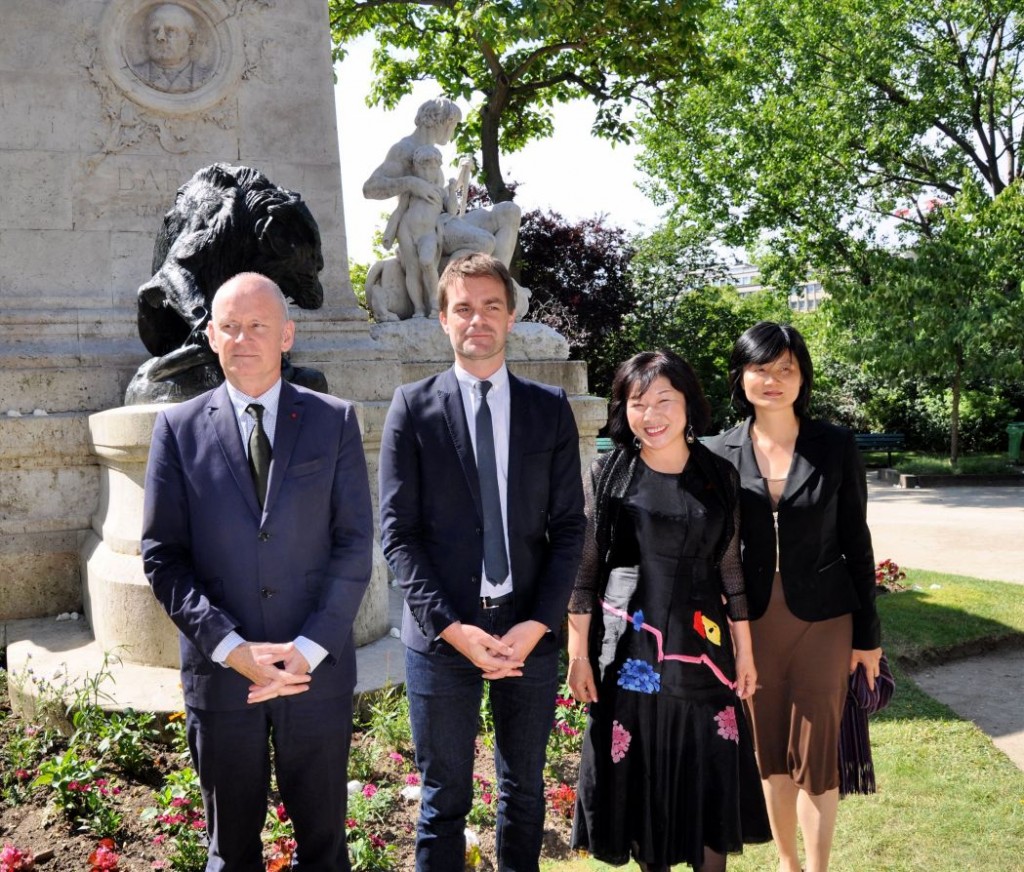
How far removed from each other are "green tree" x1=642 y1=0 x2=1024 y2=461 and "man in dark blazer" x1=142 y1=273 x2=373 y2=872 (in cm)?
1666

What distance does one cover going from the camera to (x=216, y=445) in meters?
2.59

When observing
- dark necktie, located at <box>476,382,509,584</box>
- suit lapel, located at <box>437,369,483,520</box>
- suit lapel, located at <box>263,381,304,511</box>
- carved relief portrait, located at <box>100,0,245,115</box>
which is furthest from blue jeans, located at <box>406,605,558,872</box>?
carved relief portrait, located at <box>100,0,245,115</box>

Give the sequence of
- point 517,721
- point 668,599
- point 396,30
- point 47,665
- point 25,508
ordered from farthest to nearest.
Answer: point 396,30 → point 25,508 → point 47,665 → point 668,599 → point 517,721

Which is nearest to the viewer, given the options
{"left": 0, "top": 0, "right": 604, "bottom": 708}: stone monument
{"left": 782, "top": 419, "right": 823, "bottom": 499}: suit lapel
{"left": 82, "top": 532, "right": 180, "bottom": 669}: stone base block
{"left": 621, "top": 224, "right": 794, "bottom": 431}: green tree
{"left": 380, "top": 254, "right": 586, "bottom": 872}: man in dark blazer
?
{"left": 380, "top": 254, "right": 586, "bottom": 872}: man in dark blazer

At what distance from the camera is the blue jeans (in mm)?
2645

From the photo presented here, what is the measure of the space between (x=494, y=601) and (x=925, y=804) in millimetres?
2403

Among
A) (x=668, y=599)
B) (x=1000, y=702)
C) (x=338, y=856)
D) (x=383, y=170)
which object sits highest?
(x=383, y=170)

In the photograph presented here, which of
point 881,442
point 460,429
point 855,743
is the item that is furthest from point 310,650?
point 881,442

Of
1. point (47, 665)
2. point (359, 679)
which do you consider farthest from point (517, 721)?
point (47, 665)

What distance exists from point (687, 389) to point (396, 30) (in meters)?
18.1

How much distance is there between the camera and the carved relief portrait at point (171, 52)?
268 inches

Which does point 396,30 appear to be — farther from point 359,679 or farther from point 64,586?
point 359,679

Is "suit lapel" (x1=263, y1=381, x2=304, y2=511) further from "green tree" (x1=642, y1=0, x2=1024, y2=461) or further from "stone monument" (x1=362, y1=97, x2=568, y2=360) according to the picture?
"green tree" (x1=642, y1=0, x2=1024, y2=461)

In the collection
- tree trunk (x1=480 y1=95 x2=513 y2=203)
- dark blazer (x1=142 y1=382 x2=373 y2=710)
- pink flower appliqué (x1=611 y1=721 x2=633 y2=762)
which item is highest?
tree trunk (x1=480 y1=95 x2=513 y2=203)
